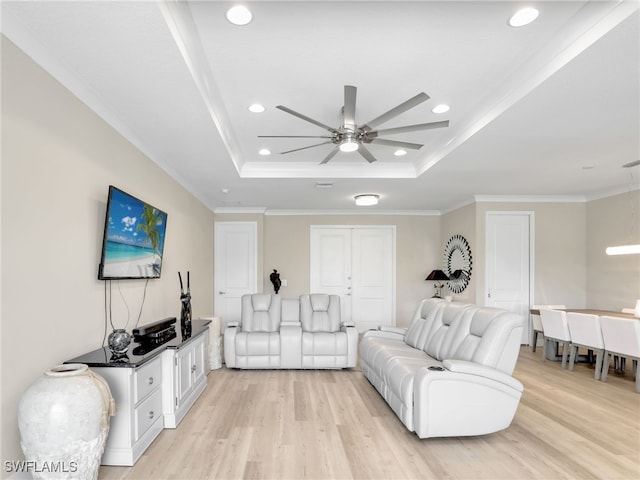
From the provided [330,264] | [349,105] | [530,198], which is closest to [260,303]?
[330,264]

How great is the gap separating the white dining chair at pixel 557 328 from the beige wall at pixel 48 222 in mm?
5326

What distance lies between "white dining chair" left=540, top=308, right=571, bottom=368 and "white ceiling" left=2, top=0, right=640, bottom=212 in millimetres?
2044

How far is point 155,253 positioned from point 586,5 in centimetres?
386

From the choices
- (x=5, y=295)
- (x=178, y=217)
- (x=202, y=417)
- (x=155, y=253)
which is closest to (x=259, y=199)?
(x=178, y=217)

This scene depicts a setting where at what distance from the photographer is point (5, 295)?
6.58 ft

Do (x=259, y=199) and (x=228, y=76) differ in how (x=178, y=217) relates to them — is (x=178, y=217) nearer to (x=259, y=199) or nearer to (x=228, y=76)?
(x=259, y=199)

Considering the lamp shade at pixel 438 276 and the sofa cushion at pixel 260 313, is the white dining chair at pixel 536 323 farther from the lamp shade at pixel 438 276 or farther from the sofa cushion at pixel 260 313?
the sofa cushion at pixel 260 313

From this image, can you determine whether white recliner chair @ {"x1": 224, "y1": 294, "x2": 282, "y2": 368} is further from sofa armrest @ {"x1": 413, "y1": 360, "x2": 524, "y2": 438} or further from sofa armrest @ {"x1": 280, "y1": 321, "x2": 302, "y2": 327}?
sofa armrest @ {"x1": 413, "y1": 360, "x2": 524, "y2": 438}

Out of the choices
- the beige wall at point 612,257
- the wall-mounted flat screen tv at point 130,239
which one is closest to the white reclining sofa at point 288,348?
the wall-mounted flat screen tv at point 130,239

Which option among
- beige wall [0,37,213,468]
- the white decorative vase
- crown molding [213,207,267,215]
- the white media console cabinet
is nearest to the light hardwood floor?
the white media console cabinet

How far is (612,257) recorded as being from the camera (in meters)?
6.18

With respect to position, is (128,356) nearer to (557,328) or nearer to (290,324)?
(290,324)

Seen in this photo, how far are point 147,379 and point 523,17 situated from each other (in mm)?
3391

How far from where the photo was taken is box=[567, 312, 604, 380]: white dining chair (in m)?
4.80
